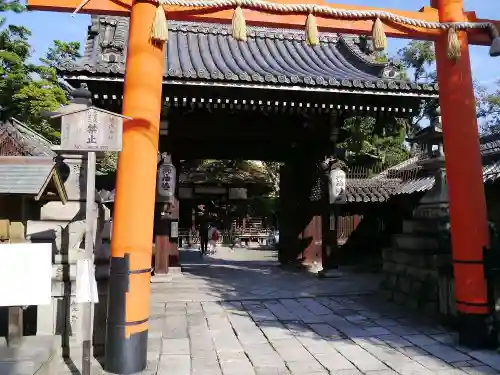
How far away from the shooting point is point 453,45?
5.02m

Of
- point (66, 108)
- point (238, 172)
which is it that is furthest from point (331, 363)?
point (238, 172)

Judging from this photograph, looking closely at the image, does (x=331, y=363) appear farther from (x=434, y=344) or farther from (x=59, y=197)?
(x=59, y=197)

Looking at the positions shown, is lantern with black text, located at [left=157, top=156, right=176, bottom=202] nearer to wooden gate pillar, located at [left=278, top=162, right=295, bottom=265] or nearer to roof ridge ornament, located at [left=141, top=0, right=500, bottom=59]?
wooden gate pillar, located at [left=278, top=162, right=295, bottom=265]

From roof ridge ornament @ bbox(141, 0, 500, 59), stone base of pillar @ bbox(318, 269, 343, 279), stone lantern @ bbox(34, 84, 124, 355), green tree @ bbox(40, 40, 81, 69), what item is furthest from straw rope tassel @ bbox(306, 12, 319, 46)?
green tree @ bbox(40, 40, 81, 69)

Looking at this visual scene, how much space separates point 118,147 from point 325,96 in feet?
18.2

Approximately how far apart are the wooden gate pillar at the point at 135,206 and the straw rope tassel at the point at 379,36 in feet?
8.26

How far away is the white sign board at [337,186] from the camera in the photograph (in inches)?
377

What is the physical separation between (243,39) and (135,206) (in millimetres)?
2155

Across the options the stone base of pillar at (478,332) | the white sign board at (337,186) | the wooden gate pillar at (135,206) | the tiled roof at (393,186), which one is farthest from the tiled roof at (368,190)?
the wooden gate pillar at (135,206)

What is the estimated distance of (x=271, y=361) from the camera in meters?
4.51

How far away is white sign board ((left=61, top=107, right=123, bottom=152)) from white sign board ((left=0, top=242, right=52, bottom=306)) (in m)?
1.01

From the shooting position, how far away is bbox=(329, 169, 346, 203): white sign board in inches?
377

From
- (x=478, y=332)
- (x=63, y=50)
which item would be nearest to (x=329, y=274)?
(x=478, y=332)

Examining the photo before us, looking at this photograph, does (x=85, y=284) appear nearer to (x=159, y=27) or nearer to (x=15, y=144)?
(x=159, y=27)
